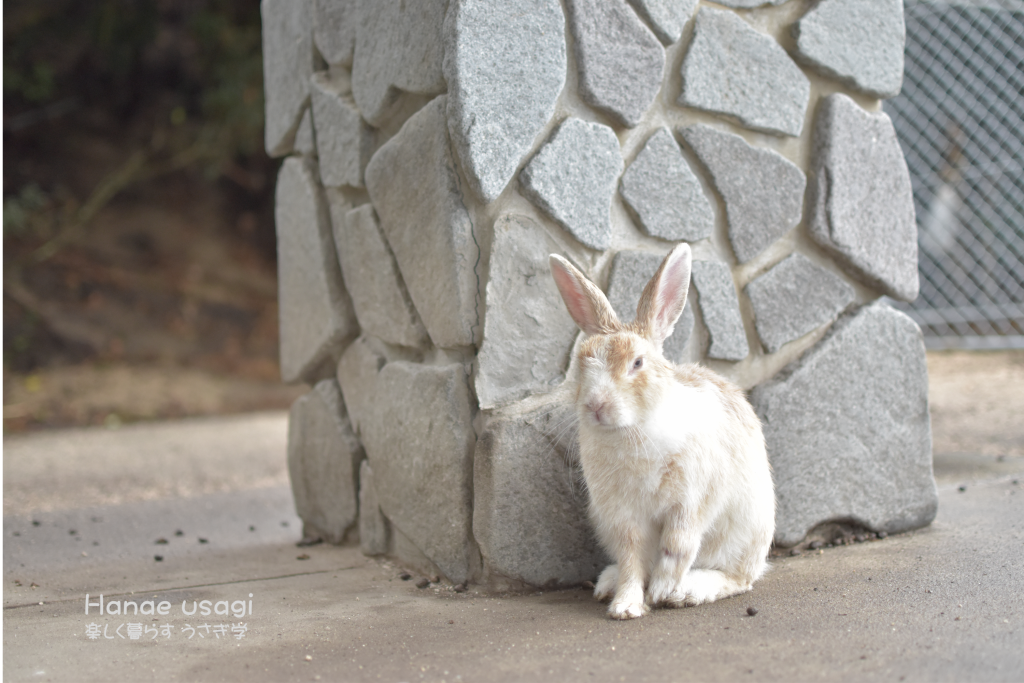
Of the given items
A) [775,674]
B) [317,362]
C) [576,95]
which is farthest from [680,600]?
[317,362]

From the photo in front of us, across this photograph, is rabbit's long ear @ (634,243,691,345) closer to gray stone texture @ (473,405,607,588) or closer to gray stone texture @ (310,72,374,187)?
gray stone texture @ (473,405,607,588)

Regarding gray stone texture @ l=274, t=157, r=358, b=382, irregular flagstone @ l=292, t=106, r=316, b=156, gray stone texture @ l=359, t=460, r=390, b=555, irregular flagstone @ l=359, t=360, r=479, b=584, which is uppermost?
irregular flagstone @ l=292, t=106, r=316, b=156

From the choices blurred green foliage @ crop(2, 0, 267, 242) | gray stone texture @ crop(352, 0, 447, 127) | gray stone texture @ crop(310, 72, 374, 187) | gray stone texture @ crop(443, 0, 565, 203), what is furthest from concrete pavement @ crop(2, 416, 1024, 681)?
blurred green foliage @ crop(2, 0, 267, 242)

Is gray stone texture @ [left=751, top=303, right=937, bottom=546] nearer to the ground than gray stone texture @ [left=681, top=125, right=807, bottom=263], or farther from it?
nearer to the ground

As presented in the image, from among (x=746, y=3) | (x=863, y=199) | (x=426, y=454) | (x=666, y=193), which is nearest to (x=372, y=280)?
(x=426, y=454)

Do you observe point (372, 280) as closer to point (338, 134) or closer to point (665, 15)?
point (338, 134)

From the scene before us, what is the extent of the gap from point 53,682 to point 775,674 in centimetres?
151

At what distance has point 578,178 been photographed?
2.38m

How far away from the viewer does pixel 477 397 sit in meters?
2.34

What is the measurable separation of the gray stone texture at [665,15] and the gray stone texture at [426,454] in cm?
113

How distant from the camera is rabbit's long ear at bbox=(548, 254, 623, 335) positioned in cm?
219

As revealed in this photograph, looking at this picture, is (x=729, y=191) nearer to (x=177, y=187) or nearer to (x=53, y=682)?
(x=53, y=682)

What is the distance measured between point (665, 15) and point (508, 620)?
1722 mm

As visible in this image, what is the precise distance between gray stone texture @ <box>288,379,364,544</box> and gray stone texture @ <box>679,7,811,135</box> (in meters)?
1.61
